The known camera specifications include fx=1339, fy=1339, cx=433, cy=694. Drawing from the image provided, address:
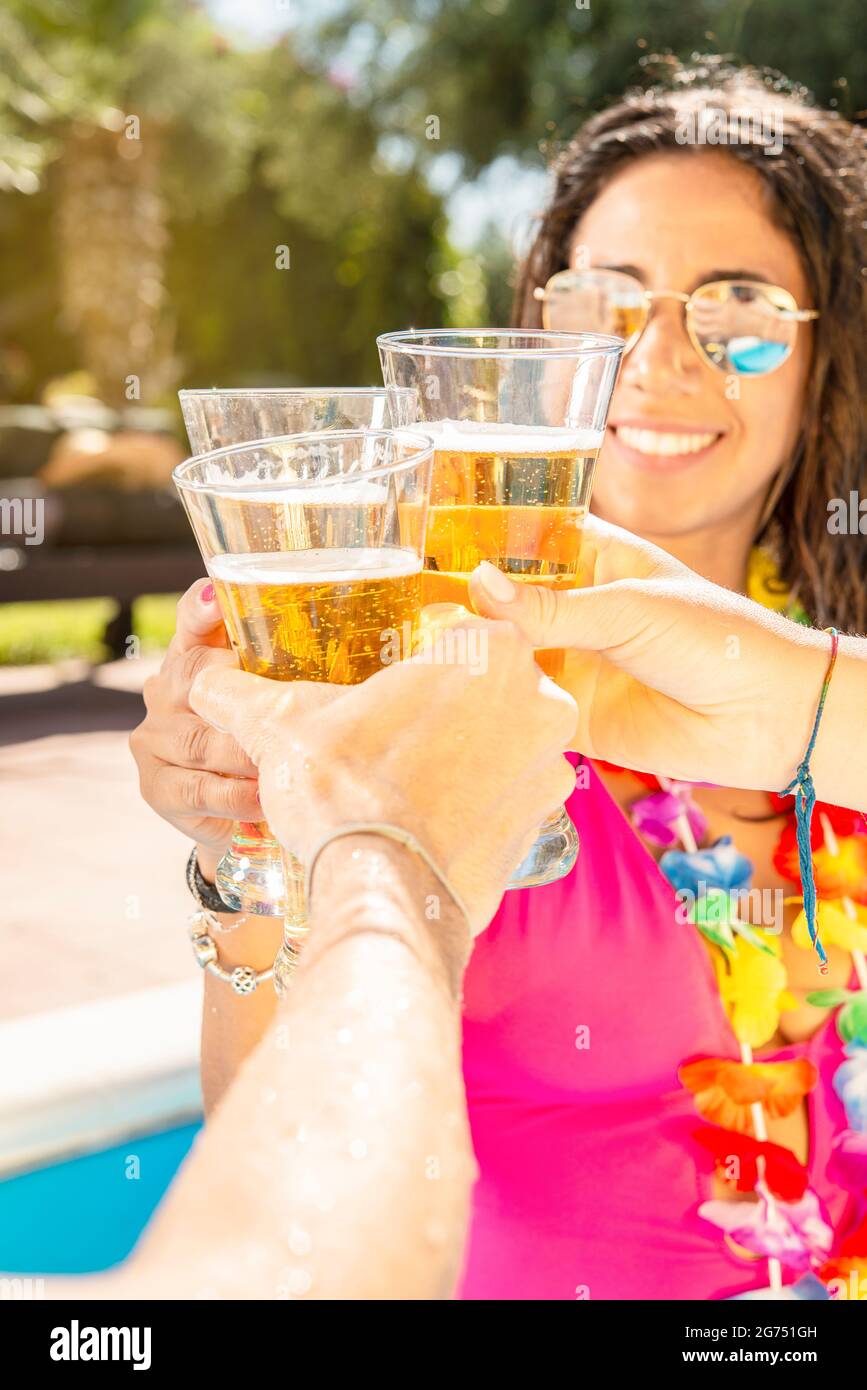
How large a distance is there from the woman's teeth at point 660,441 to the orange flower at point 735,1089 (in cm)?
97

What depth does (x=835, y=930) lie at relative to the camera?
2186 millimetres

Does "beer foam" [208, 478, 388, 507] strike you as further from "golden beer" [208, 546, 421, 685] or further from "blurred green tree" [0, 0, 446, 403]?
"blurred green tree" [0, 0, 446, 403]

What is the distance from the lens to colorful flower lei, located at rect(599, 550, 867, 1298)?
6.37 feet

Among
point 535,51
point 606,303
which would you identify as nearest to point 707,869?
point 606,303

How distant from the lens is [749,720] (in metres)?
1.48

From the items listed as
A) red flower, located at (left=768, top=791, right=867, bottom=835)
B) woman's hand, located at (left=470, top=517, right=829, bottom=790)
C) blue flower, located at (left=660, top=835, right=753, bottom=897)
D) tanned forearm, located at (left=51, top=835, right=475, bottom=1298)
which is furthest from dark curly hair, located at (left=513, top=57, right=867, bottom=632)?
tanned forearm, located at (left=51, top=835, right=475, bottom=1298)

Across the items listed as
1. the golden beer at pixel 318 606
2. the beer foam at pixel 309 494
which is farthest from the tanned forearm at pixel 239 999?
the beer foam at pixel 309 494

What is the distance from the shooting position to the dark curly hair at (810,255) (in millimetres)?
2336

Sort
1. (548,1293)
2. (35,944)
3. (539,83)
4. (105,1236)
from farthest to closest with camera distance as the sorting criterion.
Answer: (539,83) → (35,944) → (105,1236) → (548,1293)

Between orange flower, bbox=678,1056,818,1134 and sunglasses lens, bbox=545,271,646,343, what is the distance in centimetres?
116

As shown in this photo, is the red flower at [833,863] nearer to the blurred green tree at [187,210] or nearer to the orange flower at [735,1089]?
the orange flower at [735,1089]
